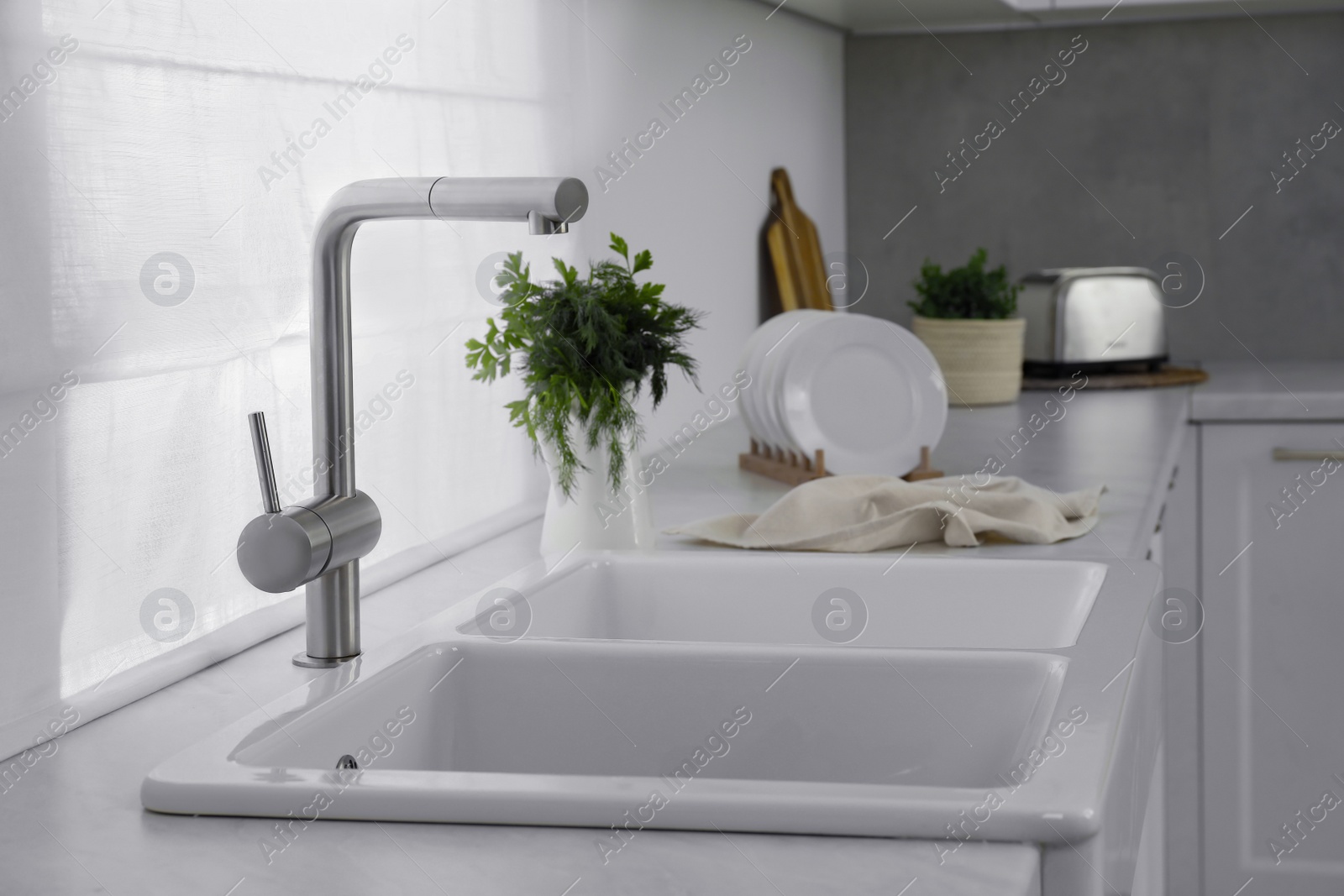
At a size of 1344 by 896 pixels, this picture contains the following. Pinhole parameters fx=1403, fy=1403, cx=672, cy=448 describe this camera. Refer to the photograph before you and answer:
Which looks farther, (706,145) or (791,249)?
(791,249)

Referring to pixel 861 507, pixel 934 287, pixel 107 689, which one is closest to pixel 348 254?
pixel 107 689

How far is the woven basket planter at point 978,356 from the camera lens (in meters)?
2.49

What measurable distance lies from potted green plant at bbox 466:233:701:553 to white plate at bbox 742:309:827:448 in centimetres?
49

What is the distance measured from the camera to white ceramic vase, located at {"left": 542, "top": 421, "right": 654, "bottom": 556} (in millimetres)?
1332

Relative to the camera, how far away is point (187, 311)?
1.03 meters

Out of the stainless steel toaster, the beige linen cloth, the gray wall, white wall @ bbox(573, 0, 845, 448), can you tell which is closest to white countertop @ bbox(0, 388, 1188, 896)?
the beige linen cloth

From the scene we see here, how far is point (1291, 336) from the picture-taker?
293 centimetres

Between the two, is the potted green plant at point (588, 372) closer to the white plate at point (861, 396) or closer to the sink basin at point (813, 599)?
the sink basin at point (813, 599)

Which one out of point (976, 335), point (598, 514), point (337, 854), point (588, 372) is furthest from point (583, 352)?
point (976, 335)

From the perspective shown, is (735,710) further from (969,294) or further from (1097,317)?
(1097,317)

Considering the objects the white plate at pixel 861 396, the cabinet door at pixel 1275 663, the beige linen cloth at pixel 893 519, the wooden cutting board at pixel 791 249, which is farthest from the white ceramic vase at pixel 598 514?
the cabinet door at pixel 1275 663

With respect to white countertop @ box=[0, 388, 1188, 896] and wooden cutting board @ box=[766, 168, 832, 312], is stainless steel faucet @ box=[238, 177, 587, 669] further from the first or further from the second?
wooden cutting board @ box=[766, 168, 832, 312]

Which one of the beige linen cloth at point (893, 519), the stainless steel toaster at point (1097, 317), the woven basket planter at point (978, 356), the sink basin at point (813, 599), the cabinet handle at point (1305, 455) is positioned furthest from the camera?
the stainless steel toaster at point (1097, 317)

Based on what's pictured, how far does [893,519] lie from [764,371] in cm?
47
